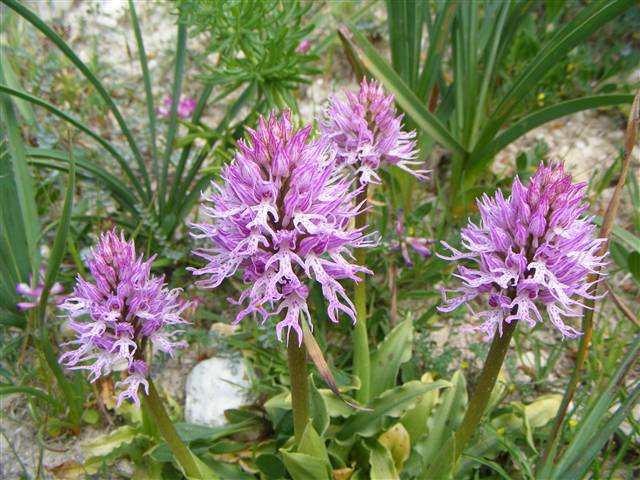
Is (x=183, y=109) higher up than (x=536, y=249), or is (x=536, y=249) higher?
(x=183, y=109)

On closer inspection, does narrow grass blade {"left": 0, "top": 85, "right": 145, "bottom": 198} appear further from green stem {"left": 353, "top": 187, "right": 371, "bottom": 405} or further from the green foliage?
green stem {"left": 353, "top": 187, "right": 371, "bottom": 405}

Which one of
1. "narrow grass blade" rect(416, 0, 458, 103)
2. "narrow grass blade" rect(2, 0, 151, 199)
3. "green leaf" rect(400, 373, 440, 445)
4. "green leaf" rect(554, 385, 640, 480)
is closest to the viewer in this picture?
"green leaf" rect(554, 385, 640, 480)

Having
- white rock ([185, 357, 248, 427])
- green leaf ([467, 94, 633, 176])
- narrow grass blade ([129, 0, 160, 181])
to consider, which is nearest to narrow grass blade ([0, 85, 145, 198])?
narrow grass blade ([129, 0, 160, 181])

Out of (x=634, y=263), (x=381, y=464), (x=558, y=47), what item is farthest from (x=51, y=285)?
(x=634, y=263)

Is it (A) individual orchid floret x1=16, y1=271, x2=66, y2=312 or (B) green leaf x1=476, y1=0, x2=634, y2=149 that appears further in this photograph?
(A) individual orchid floret x1=16, y1=271, x2=66, y2=312

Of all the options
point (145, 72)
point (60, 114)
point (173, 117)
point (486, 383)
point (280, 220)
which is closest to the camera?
point (280, 220)

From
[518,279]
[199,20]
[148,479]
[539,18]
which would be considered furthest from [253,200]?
[539,18]

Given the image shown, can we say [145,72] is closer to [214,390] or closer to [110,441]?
[214,390]

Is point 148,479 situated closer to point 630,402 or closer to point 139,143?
point 630,402
